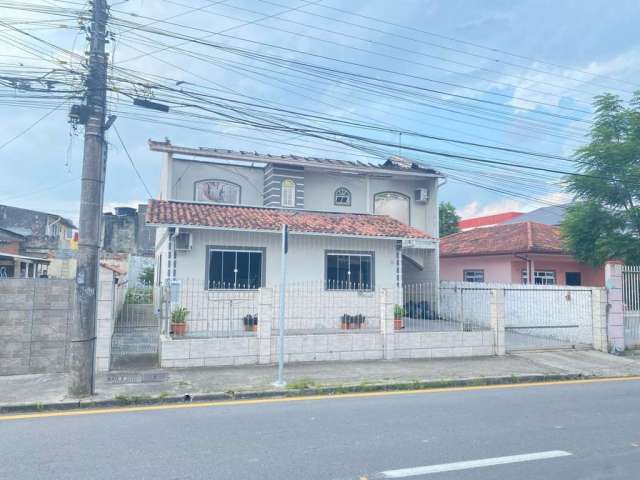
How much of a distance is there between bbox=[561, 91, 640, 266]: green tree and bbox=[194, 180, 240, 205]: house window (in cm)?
1246

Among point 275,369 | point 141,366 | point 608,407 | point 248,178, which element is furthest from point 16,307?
point 248,178

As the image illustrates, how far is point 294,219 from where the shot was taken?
1612 centimetres

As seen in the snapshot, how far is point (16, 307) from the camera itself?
8.80 metres

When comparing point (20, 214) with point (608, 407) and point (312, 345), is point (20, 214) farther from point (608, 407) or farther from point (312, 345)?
point (608, 407)

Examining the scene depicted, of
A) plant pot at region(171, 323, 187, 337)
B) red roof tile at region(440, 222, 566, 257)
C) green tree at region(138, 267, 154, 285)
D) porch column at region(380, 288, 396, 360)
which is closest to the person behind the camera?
porch column at region(380, 288, 396, 360)

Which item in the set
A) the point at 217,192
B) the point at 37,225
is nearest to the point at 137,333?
the point at 217,192

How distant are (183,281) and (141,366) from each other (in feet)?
14.8

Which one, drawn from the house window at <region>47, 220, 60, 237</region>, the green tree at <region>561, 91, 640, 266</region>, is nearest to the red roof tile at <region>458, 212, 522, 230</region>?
the green tree at <region>561, 91, 640, 266</region>

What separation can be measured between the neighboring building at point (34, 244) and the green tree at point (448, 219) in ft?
88.9

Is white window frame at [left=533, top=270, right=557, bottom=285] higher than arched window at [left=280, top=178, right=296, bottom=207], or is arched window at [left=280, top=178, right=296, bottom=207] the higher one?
arched window at [left=280, top=178, right=296, bottom=207]

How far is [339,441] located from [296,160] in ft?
45.7

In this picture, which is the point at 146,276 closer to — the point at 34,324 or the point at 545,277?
the point at 545,277

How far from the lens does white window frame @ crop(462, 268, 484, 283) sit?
22.2m

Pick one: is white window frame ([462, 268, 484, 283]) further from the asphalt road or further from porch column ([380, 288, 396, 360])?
the asphalt road
